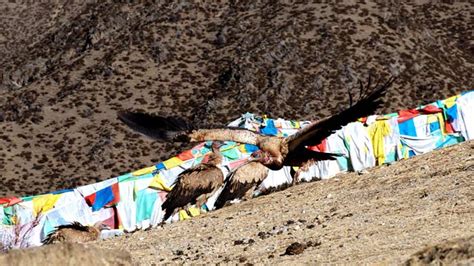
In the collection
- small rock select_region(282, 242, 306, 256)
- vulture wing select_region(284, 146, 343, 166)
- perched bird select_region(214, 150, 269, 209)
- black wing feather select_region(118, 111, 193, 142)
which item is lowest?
small rock select_region(282, 242, 306, 256)

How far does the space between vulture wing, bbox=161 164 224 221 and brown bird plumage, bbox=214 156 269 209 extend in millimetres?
404

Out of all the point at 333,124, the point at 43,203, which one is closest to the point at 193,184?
the point at 43,203

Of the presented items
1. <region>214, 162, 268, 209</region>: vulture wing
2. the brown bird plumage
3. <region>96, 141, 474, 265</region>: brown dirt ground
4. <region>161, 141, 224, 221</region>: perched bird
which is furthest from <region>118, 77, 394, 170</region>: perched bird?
<region>161, 141, 224, 221</region>: perched bird

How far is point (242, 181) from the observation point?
2070cm

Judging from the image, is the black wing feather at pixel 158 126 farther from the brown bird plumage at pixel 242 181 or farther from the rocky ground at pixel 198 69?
the rocky ground at pixel 198 69

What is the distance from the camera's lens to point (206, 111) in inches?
2080

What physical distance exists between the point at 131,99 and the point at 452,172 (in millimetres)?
41312

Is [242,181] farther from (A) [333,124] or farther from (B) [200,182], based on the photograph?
(A) [333,124]

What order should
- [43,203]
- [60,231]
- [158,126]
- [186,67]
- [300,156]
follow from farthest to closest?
[186,67], [43,203], [60,231], [158,126], [300,156]

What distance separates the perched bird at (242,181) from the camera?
1997 cm

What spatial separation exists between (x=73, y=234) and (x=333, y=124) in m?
7.97

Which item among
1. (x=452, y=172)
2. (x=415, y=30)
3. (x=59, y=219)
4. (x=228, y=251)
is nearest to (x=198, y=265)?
(x=228, y=251)

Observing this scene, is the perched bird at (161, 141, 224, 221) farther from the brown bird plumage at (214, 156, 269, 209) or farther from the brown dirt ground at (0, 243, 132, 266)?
the brown dirt ground at (0, 243, 132, 266)

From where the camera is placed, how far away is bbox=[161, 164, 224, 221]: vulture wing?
2092 cm
